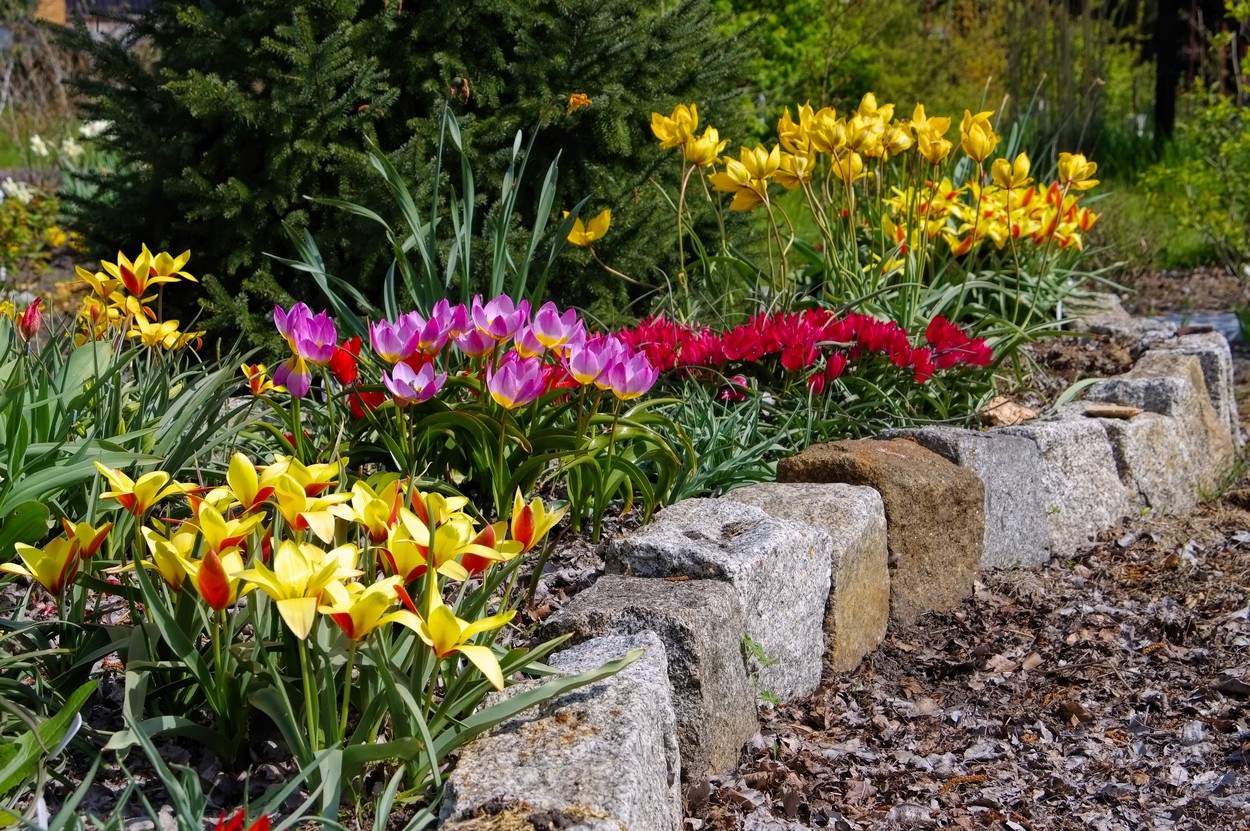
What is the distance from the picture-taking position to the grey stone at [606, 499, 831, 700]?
2.36 meters

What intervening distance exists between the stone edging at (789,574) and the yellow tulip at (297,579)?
0.35 m

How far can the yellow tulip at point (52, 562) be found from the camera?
1.69 meters

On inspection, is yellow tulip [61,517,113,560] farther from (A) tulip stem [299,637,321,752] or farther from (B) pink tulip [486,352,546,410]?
(B) pink tulip [486,352,546,410]

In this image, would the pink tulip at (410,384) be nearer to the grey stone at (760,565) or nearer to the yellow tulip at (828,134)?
the grey stone at (760,565)

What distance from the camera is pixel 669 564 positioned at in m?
2.36

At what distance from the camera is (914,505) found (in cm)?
304

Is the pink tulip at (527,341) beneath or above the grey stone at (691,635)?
above

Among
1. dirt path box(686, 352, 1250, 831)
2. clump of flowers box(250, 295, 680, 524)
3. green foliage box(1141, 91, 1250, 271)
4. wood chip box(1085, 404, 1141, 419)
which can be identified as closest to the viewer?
clump of flowers box(250, 295, 680, 524)

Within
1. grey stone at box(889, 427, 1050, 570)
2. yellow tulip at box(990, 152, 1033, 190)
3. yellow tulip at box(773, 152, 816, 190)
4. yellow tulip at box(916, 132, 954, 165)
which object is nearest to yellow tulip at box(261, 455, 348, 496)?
grey stone at box(889, 427, 1050, 570)

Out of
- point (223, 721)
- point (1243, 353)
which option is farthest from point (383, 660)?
point (1243, 353)

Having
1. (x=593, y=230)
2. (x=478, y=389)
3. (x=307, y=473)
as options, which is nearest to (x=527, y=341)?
(x=478, y=389)

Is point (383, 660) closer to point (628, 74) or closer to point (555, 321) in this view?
point (555, 321)

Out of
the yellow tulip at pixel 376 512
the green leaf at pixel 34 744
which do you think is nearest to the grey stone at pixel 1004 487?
the yellow tulip at pixel 376 512

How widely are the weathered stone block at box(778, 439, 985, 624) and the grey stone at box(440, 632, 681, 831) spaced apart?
1.14 meters
